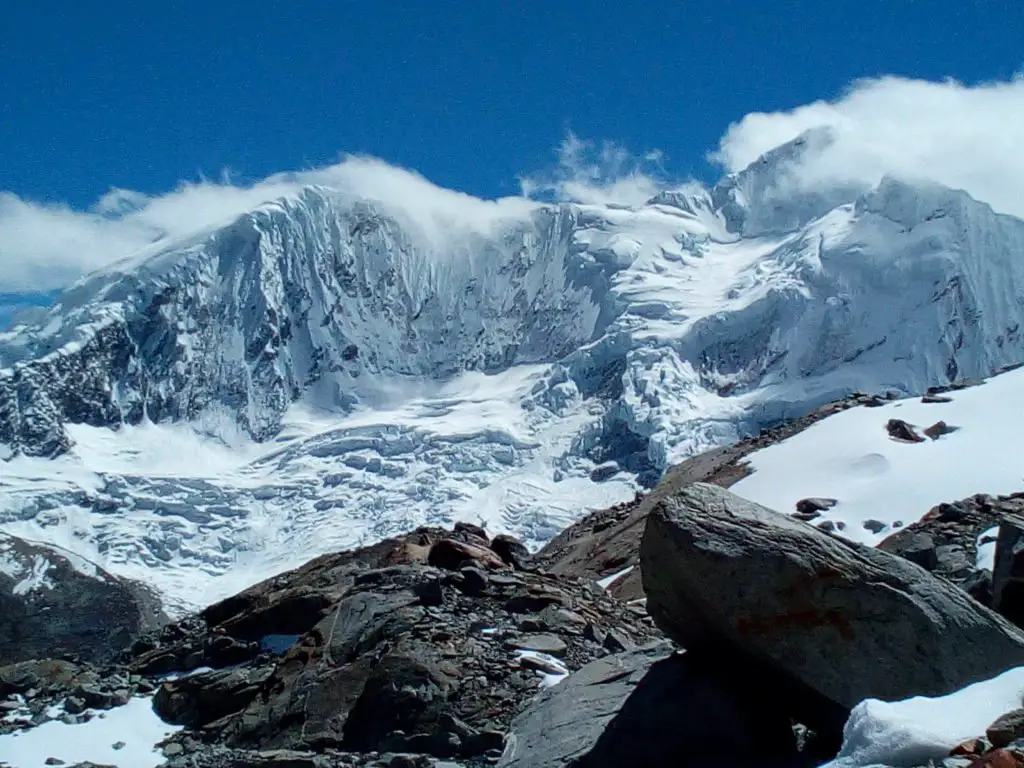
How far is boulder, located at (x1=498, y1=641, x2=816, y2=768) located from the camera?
10727mm

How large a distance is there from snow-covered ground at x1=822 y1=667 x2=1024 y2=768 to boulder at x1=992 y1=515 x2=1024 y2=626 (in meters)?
3.35

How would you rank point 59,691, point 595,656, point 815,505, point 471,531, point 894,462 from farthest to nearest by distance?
point 894,462 < point 815,505 < point 471,531 < point 59,691 < point 595,656

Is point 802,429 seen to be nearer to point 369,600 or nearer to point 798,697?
point 369,600

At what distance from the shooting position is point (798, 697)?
10.8 m

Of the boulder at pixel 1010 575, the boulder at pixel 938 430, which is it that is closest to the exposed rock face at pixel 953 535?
the boulder at pixel 1010 575

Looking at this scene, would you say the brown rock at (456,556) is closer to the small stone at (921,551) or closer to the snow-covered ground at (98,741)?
the snow-covered ground at (98,741)

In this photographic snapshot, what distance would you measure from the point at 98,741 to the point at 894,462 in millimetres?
23940

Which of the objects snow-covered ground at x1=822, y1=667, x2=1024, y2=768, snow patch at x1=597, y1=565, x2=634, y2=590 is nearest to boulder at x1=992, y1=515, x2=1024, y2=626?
snow-covered ground at x1=822, y1=667, x2=1024, y2=768

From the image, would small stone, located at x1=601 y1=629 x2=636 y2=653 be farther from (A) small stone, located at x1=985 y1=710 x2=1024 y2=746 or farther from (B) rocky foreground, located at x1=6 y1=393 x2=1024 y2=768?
(A) small stone, located at x1=985 y1=710 x2=1024 y2=746

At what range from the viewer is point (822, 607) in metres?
10.5

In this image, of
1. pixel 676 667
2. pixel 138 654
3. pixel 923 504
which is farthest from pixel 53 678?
pixel 923 504

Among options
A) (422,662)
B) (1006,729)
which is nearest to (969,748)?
(1006,729)

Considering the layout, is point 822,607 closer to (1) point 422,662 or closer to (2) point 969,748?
(2) point 969,748

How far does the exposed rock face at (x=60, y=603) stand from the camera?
120 meters
